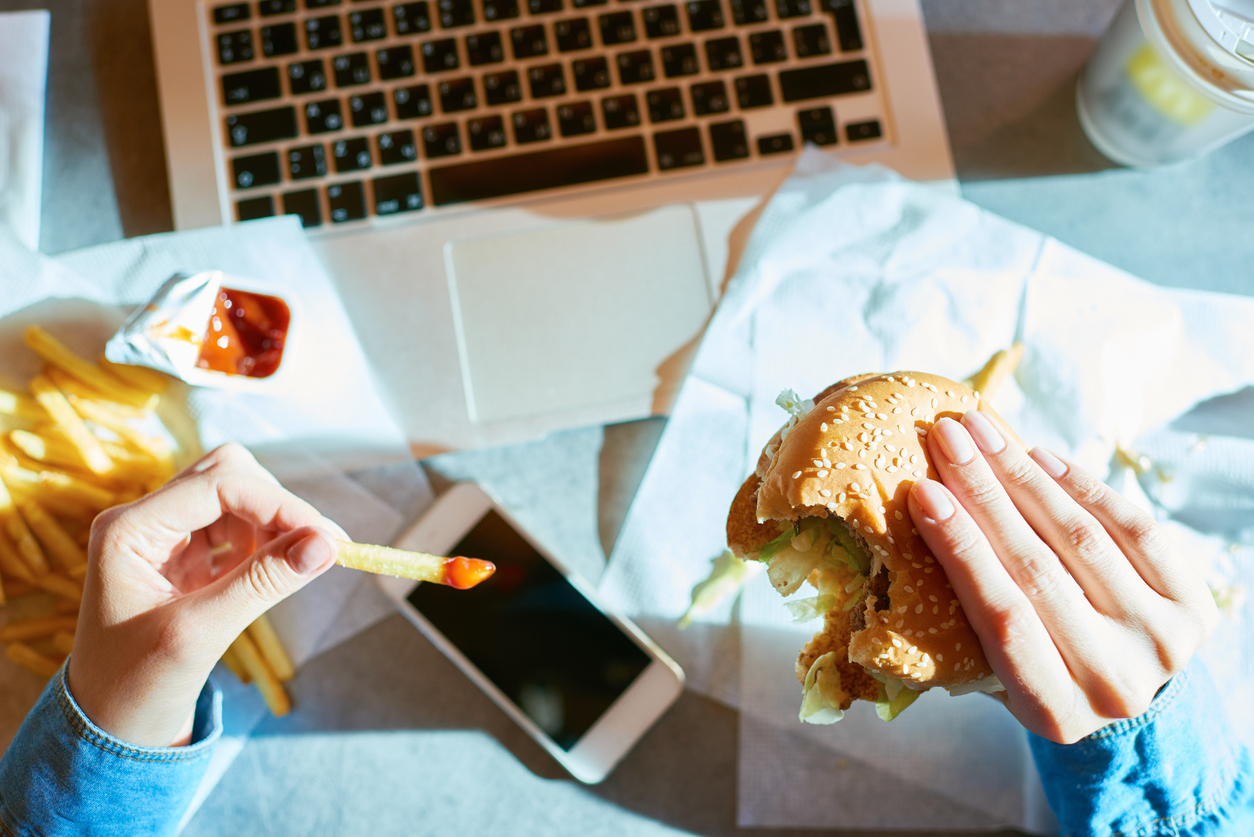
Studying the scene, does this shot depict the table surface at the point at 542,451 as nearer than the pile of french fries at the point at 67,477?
No

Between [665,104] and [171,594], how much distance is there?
94 cm

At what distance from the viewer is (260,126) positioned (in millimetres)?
1143

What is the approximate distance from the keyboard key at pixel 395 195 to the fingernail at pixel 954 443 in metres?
0.80

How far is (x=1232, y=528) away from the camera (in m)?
1.14

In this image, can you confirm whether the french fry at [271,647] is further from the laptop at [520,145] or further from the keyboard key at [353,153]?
the keyboard key at [353,153]

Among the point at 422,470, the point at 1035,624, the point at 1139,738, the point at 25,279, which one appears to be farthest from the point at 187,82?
the point at 1139,738

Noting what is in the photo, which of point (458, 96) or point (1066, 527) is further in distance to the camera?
point (458, 96)

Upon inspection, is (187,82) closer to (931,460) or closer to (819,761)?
(931,460)

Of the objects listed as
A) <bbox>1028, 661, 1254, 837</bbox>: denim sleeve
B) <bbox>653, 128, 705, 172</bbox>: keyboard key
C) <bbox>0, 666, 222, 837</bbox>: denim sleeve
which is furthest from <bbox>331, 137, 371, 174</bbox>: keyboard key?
<bbox>1028, 661, 1254, 837</bbox>: denim sleeve

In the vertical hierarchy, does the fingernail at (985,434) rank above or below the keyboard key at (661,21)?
below

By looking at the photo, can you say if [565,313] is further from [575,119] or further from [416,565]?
[416,565]

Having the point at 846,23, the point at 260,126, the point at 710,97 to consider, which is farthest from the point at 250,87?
the point at 846,23

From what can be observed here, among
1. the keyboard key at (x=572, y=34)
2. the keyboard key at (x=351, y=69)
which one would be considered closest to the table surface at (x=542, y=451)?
the keyboard key at (x=351, y=69)

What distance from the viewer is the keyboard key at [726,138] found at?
1150 mm
